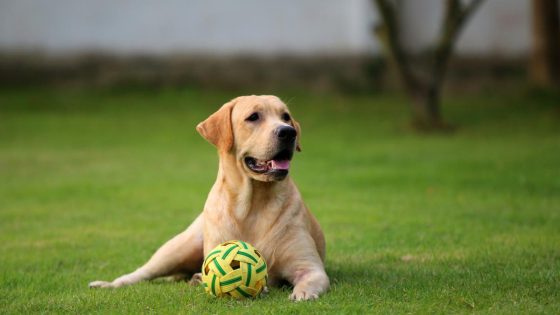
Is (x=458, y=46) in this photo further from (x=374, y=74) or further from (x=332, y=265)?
(x=332, y=265)

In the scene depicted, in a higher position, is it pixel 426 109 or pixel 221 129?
pixel 221 129

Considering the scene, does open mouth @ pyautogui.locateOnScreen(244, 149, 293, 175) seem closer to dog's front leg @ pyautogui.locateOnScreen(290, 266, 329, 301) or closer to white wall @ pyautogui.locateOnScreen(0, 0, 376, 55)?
dog's front leg @ pyautogui.locateOnScreen(290, 266, 329, 301)

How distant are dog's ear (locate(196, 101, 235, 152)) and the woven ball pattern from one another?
978mm

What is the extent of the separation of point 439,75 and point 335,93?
5.75m

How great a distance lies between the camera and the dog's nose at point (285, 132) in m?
6.28

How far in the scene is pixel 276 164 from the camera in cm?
640

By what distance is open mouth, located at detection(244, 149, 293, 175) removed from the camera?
20.9ft

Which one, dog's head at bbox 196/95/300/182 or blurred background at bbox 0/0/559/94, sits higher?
blurred background at bbox 0/0/559/94

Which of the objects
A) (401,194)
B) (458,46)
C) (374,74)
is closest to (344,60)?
(374,74)

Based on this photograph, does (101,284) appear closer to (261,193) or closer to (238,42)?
(261,193)

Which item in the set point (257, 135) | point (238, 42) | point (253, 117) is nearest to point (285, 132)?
point (257, 135)

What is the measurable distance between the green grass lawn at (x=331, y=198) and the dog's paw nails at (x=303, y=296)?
0.11m

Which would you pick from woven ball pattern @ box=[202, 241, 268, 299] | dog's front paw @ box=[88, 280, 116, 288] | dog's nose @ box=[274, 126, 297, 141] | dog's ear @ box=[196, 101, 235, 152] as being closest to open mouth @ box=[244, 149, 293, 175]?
dog's nose @ box=[274, 126, 297, 141]

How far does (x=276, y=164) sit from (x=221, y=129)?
1.90 feet
